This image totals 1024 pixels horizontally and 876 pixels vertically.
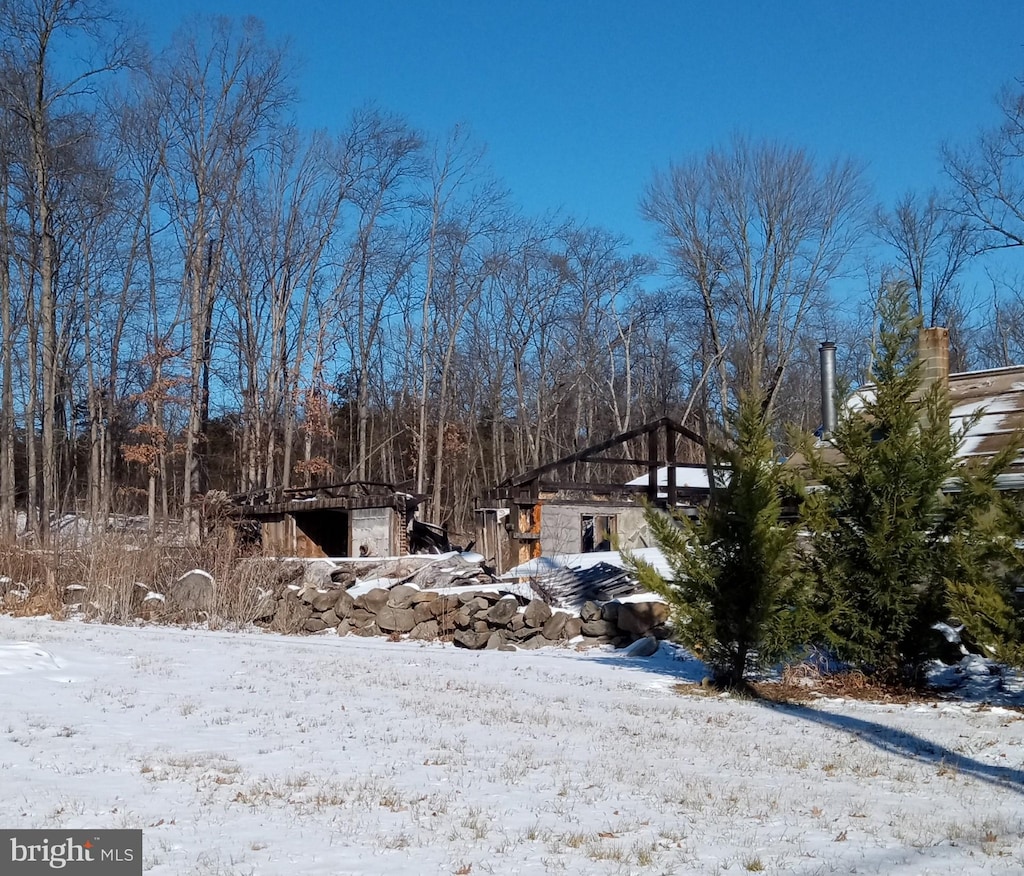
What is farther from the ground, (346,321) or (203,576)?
(346,321)

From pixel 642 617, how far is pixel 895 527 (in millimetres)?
5202

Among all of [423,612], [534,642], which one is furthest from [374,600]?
[534,642]

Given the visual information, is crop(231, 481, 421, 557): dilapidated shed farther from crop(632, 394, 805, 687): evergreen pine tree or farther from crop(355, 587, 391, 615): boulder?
crop(632, 394, 805, 687): evergreen pine tree

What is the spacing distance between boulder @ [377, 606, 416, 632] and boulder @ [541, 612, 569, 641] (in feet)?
8.78

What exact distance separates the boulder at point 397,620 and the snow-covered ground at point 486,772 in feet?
17.4

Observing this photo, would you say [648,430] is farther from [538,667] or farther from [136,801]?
[136,801]

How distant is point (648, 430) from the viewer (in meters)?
22.8

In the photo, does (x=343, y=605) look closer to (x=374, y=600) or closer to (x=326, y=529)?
(x=374, y=600)

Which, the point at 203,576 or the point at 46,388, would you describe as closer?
the point at 203,576

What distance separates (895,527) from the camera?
12.1 meters

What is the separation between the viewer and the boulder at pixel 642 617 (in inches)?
643

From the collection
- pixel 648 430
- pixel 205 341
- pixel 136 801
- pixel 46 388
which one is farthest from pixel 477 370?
pixel 136 801

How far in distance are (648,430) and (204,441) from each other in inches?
777

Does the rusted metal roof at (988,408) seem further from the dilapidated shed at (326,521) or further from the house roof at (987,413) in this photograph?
the dilapidated shed at (326,521)
